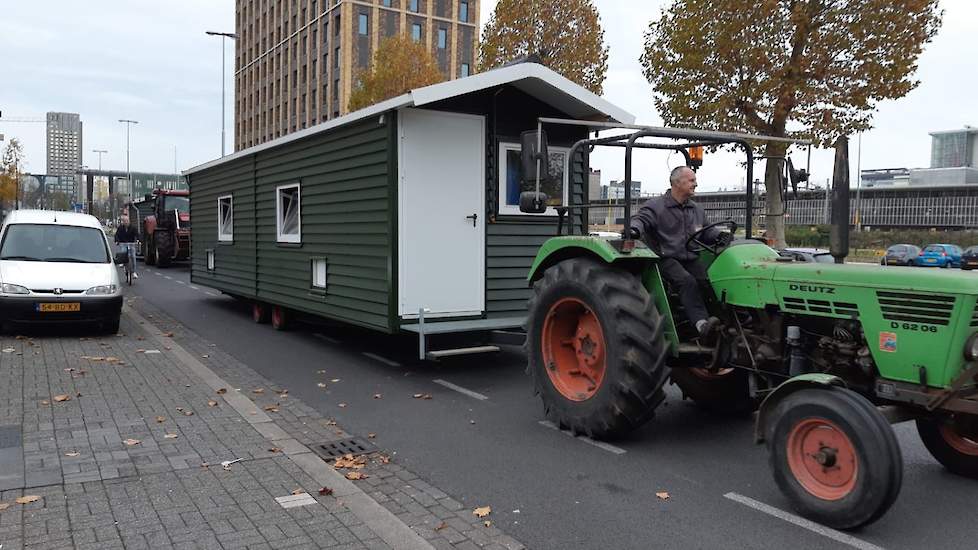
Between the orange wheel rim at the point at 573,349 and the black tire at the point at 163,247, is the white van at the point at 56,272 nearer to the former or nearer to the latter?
the orange wheel rim at the point at 573,349

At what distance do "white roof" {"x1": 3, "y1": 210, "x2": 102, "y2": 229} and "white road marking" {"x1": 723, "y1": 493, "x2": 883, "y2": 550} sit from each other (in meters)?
10.4

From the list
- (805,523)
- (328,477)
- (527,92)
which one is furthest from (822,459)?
(527,92)

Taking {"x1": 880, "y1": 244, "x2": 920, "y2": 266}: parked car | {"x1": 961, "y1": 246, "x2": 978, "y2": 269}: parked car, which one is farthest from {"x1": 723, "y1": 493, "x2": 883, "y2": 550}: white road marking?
{"x1": 880, "y1": 244, "x2": 920, "y2": 266}: parked car

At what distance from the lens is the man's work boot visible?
5281 millimetres

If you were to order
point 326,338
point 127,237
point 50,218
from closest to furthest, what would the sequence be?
point 326,338
point 50,218
point 127,237

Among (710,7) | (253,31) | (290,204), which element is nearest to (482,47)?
(710,7)

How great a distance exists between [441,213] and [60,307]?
5.43 m

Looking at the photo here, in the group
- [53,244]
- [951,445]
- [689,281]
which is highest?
[53,244]

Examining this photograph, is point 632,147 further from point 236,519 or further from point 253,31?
point 253,31

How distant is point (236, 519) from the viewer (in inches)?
161

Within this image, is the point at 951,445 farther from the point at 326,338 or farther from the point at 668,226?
the point at 326,338

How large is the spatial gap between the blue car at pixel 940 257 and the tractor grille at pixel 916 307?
30914mm

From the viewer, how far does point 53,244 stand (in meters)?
10.9

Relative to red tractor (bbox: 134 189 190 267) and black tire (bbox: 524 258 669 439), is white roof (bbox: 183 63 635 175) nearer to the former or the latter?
black tire (bbox: 524 258 669 439)
